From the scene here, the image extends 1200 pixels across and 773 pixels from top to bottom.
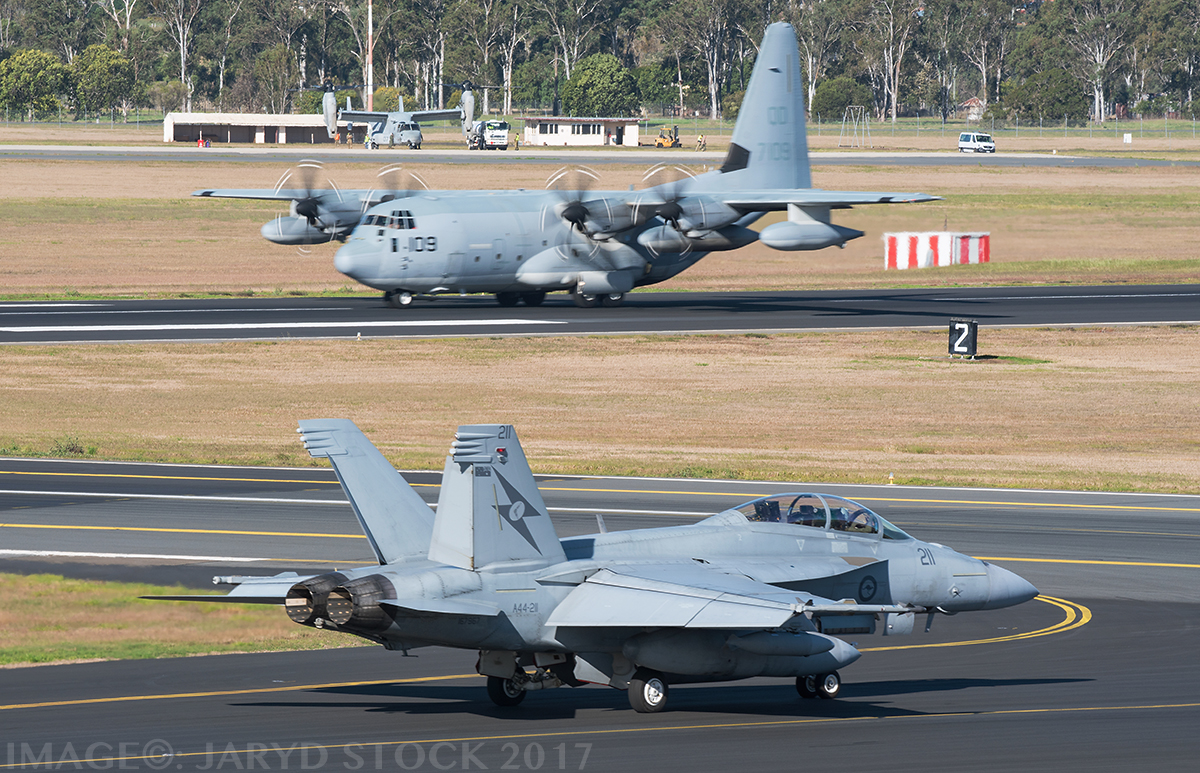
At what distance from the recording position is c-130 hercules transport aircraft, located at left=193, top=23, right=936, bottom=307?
59.0 m

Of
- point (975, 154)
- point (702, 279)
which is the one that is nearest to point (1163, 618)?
point (702, 279)

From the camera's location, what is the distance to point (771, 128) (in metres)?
67.1

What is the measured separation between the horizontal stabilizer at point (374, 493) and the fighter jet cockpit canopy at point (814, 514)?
174 inches

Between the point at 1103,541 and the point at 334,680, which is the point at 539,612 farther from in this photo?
the point at 1103,541

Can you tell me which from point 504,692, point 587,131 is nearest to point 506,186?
point 587,131

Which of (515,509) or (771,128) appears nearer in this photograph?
(515,509)

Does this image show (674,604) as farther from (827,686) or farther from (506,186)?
(506,186)

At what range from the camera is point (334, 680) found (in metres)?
18.8

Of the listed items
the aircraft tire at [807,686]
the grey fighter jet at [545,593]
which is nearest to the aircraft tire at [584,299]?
the grey fighter jet at [545,593]

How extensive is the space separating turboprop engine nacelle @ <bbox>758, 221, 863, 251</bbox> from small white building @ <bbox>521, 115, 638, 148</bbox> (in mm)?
122536

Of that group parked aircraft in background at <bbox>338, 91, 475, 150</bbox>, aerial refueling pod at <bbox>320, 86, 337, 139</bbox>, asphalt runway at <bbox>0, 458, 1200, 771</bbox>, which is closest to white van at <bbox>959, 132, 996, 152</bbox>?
parked aircraft in background at <bbox>338, 91, 475, 150</bbox>

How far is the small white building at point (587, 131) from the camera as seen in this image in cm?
18212

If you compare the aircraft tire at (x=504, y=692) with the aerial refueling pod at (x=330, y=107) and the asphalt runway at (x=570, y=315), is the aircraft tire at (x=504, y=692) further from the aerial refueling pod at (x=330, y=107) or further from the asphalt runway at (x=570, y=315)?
the aerial refueling pod at (x=330, y=107)

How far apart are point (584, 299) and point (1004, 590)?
46320 millimetres
